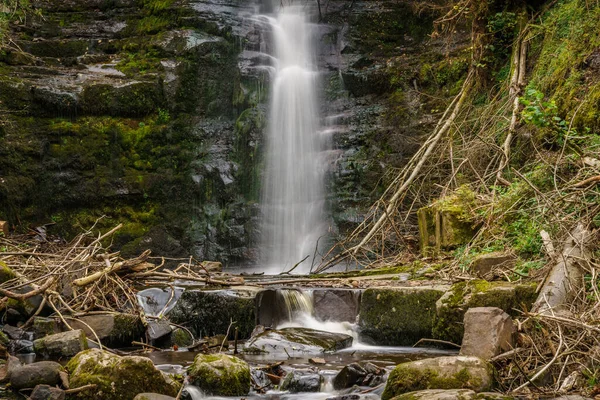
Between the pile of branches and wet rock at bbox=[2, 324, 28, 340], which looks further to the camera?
the pile of branches

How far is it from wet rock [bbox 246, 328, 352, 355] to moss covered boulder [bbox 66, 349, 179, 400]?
177 centimetres

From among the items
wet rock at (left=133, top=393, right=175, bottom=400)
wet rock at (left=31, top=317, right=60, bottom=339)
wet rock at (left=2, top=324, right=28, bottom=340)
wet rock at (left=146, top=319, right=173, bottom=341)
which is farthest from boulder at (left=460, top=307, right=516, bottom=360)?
A: wet rock at (left=2, top=324, right=28, bottom=340)

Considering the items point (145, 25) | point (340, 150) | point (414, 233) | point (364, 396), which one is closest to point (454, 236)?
point (414, 233)

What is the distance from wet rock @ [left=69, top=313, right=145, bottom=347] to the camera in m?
5.92

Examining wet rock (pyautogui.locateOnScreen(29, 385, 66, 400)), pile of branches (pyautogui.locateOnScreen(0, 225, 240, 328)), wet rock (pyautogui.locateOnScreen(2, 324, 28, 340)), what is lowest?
wet rock (pyautogui.locateOnScreen(2, 324, 28, 340))

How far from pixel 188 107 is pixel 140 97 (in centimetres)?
108

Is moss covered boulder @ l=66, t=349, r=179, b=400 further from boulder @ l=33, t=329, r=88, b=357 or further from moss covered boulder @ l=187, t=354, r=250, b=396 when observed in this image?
boulder @ l=33, t=329, r=88, b=357

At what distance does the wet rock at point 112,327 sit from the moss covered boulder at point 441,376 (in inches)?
117

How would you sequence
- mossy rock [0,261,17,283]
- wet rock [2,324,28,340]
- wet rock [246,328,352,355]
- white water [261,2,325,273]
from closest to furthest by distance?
wet rock [2,324,28,340] → wet rock [246,328,352,355] → mossy rock [0,261,17,283] → white water [261,2,325,273]

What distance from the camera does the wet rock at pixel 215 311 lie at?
6527 mm

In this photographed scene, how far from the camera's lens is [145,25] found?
14281 millimetres

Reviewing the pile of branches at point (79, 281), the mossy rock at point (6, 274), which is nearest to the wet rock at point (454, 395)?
the pile of branches at point (79, 281)

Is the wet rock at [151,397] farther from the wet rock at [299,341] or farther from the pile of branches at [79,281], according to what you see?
the pile of branches at [79,281]

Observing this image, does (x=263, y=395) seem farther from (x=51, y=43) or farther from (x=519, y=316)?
(x=51, y=43)
